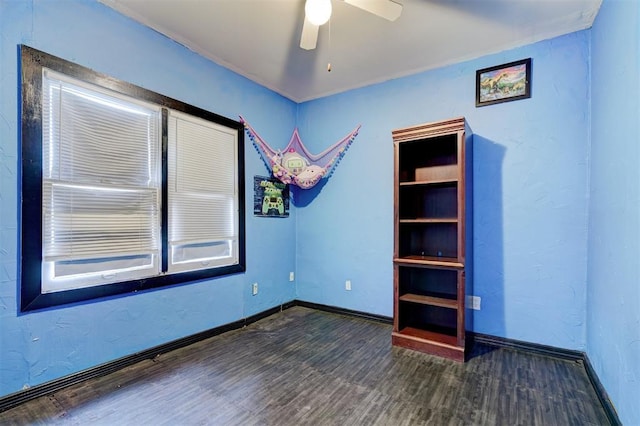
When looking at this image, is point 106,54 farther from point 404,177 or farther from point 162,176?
point 404,177

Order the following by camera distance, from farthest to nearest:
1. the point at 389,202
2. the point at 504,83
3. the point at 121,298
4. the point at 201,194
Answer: the point at 389,202
the point at 201,194
the point at 504,83
the point at 121,298

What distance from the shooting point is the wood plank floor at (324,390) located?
5.71 feet

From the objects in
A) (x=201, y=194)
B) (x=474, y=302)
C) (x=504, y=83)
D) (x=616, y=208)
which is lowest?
(x=474, y=302)

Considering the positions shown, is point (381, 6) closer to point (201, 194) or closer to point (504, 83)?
point (504, 83)

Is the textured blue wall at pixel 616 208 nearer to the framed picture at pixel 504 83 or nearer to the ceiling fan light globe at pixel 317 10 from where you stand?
the framed picture at pixel 504 83

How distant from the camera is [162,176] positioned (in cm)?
253

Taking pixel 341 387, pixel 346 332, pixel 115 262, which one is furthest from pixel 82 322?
pixel 346 332

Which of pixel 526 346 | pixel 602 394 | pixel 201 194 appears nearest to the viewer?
pixel 602 394

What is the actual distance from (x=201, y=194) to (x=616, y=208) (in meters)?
3.14

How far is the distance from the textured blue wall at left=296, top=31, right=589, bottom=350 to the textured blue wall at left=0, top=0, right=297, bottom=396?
1233 mm

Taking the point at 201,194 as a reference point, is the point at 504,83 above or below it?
above

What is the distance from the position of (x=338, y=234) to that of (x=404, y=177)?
1.15 meters

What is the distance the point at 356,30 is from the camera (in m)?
2.51

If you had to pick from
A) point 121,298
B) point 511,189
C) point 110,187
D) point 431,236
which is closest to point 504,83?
point 511,189
